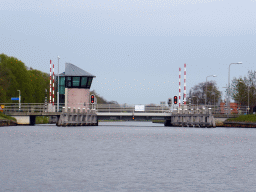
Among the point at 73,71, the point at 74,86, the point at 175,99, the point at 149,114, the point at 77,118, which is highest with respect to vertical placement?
the point at 73,71

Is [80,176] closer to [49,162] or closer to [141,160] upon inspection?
[49,162]

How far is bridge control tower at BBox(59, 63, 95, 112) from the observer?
69.1 meters

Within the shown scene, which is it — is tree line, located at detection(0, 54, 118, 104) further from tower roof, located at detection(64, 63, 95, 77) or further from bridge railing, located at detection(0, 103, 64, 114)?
tower roof, located at detection(64, 63, 95, 77)

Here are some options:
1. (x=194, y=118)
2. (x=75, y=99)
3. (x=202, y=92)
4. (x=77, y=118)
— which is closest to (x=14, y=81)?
(x=75, y=99)

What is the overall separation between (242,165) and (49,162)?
24.6ft

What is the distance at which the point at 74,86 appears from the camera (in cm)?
6988

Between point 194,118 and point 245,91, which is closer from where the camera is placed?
point 194,118

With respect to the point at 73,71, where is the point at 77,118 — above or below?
below

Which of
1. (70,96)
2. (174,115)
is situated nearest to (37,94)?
(70,96)

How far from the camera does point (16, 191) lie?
12422mm

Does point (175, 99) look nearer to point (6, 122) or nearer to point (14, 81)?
point (6, 122)

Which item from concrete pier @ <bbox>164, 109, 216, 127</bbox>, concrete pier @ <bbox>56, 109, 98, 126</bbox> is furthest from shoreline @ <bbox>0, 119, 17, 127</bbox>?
concrete pier @ <bbox>164, 109, 216, 127</bbox>

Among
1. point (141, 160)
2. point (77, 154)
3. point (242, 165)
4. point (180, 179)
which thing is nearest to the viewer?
point (180, 179)

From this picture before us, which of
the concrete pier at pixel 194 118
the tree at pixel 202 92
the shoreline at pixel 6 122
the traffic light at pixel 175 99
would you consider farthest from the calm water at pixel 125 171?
the tree at pixel 202 92
